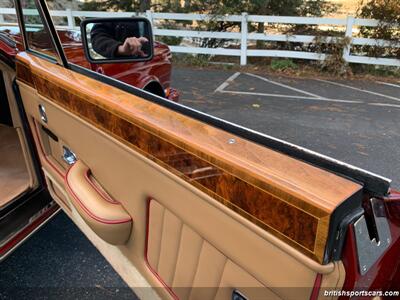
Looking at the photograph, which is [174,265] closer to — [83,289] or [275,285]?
[275,285]

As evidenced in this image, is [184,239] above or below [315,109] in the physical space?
above

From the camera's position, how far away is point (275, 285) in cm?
99

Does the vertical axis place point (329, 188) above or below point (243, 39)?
above

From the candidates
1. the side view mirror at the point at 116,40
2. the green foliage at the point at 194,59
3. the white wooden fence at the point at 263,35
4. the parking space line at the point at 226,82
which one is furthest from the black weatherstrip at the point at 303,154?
the green foliage at the point at 194,59

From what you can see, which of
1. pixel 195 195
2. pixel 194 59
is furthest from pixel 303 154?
pixel 194 59

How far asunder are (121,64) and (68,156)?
3.74ft

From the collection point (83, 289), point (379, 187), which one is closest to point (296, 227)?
point (379, 187)

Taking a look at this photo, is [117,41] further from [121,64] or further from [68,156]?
[68,156]

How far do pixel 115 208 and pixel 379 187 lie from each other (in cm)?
109

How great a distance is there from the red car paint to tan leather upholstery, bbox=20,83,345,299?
34.5 inches

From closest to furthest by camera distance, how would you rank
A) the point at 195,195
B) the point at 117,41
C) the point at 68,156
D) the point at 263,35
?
1. the point at 195,195
2. the point at 68,156
3. the point at 117,41
4. the point at 263,35

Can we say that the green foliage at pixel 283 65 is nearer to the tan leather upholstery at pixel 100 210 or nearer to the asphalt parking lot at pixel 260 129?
the asphalt parking lot at pixel 260 129

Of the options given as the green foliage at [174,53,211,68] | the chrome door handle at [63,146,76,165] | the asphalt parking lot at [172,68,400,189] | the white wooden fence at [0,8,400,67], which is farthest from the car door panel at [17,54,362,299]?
the green foliage at [174,53,211,68]

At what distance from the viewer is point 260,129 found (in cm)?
527
